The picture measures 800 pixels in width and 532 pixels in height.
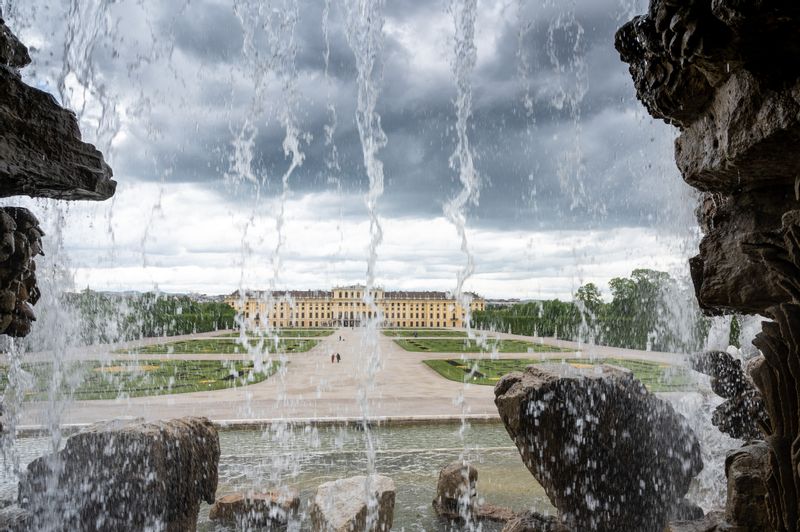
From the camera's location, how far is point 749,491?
8.15ft

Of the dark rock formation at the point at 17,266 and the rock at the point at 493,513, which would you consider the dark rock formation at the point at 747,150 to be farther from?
the rock at the point at 493,513

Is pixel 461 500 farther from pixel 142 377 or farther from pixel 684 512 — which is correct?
pixel 142 377

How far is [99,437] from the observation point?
15.5 feet

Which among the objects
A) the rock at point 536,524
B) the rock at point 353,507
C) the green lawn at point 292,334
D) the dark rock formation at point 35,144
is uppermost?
the dark rock formation at point 35,144

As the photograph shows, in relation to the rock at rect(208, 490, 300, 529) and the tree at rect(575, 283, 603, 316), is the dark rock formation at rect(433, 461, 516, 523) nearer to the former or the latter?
the rock at rect(208, 490, 300, 529)

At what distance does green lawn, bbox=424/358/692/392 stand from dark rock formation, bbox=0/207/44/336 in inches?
494

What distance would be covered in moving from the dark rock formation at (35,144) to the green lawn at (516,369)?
12.6 m

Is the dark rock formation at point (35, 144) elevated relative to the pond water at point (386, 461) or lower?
elevated

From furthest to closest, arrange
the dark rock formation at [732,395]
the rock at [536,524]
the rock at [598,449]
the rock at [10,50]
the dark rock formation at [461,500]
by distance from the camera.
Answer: the dark rock formation at [461,500] < the rock at [598,449] < the rock at [536,524] < the dark rock formation at [732,395] < the rock at [10,50]

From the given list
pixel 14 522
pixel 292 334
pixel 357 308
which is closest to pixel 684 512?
pixel 14 522

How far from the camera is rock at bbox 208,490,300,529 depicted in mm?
5871

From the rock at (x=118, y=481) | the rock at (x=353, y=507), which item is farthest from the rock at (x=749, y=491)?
the rock at (x=118, y=481)

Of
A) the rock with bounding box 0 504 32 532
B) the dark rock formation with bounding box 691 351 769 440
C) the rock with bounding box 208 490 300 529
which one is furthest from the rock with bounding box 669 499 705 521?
the rock with bounding box 0 504 32 532

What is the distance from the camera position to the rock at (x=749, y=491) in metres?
2.46
